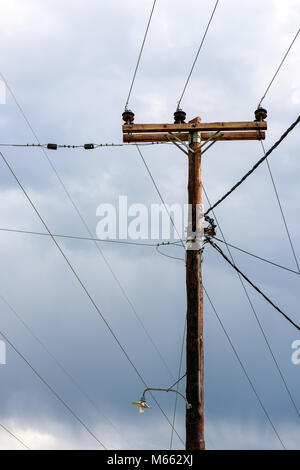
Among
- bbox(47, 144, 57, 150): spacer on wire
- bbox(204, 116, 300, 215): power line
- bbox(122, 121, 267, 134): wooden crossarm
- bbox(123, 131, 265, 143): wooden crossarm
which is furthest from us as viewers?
bbox(47, 144, 57, 150): spacer on wire

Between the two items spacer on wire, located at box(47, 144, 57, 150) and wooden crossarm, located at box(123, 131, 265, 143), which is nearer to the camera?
wooden crossarm, located at box(123, 131, 265, 143)

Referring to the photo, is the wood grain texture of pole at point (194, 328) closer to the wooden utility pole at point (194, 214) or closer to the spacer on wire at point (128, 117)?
the wooden utility pole at point (194, 214)

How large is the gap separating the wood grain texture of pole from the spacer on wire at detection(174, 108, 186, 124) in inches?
44.4

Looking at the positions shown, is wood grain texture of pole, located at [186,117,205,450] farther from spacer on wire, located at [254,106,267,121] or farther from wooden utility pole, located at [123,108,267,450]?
spacer on wire, located at [254,106,267,121]

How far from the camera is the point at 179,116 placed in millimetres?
11227

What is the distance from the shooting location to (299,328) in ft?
33.9

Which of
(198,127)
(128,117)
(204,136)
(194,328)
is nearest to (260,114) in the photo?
(204,136)

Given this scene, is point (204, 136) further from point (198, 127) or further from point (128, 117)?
point (128, 117)

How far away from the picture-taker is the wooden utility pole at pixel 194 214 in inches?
356

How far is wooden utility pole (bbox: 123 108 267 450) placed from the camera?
9.05 meters

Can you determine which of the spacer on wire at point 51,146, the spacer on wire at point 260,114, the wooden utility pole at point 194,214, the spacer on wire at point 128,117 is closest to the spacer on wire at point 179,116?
the wooden utility pole at point 194,214

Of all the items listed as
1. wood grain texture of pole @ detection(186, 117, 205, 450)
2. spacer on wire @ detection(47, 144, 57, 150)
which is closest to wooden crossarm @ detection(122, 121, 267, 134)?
wood grain texture of pole @ detection(186, 117, 205, 450)
